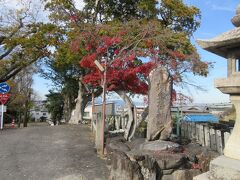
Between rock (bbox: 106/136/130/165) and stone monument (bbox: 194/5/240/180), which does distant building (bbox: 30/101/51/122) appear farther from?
stone monument (bbox: 194/5/240/180)

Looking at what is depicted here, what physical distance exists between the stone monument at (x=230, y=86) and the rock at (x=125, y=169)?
2.09 metres

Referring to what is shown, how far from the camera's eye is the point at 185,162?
310 inches

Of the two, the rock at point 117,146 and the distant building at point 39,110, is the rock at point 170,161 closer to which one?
the rock at point 117,146

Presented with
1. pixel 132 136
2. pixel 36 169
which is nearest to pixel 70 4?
pixel 132 136

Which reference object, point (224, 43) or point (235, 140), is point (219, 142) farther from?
point (224, 43)

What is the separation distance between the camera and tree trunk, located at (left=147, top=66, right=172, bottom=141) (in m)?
9.35

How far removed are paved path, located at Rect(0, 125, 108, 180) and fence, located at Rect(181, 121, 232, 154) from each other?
3.57 metres

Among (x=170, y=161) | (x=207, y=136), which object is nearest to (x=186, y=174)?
(x=170, y=161)

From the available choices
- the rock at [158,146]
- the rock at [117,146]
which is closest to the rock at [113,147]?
the rock at [117,146]

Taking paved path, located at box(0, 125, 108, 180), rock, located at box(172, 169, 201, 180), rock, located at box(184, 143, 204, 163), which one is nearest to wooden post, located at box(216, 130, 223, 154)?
rock, located at box(184, 143, 204, 163)

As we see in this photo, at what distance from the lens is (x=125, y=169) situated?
7.24 m

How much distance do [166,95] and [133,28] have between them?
628cm

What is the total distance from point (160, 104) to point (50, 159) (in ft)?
12.6

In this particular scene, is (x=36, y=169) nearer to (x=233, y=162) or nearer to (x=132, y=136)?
(x=132, y=136)
